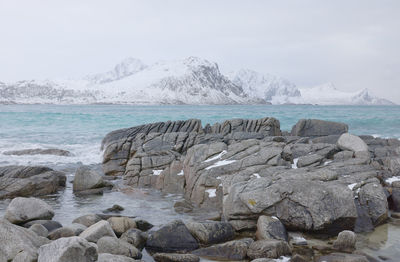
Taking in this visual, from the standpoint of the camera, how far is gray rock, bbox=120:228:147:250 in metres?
10.6

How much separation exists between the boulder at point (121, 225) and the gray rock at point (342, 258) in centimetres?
576

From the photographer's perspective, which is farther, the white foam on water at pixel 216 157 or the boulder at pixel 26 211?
the white foam on water at pixel 216 157

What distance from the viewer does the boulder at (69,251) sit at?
22.2ft

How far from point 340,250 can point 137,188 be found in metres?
11.9

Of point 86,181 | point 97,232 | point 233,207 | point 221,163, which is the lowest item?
point 86,181

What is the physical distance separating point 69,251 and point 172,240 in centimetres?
436

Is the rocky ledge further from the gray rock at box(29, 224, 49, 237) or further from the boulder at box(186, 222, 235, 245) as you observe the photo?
the gray rock at box(29, 224, 49, 237)

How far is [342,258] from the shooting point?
30.4 feet

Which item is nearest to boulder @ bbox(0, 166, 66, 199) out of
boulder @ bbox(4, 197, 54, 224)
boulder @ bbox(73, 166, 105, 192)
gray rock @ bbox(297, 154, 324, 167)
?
boulder @ bbox(73, 166, 105, 192)

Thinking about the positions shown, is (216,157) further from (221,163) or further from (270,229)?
(270,229)

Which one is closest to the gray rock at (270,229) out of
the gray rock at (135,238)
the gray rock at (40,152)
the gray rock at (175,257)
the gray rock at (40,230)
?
the gray rock at (175,257)

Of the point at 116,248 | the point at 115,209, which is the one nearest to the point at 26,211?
the point at 115,209

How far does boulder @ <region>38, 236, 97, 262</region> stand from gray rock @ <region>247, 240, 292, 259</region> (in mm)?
4320

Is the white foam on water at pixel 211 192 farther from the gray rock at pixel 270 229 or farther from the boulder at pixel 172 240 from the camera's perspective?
the boulder at pixel 172 240
